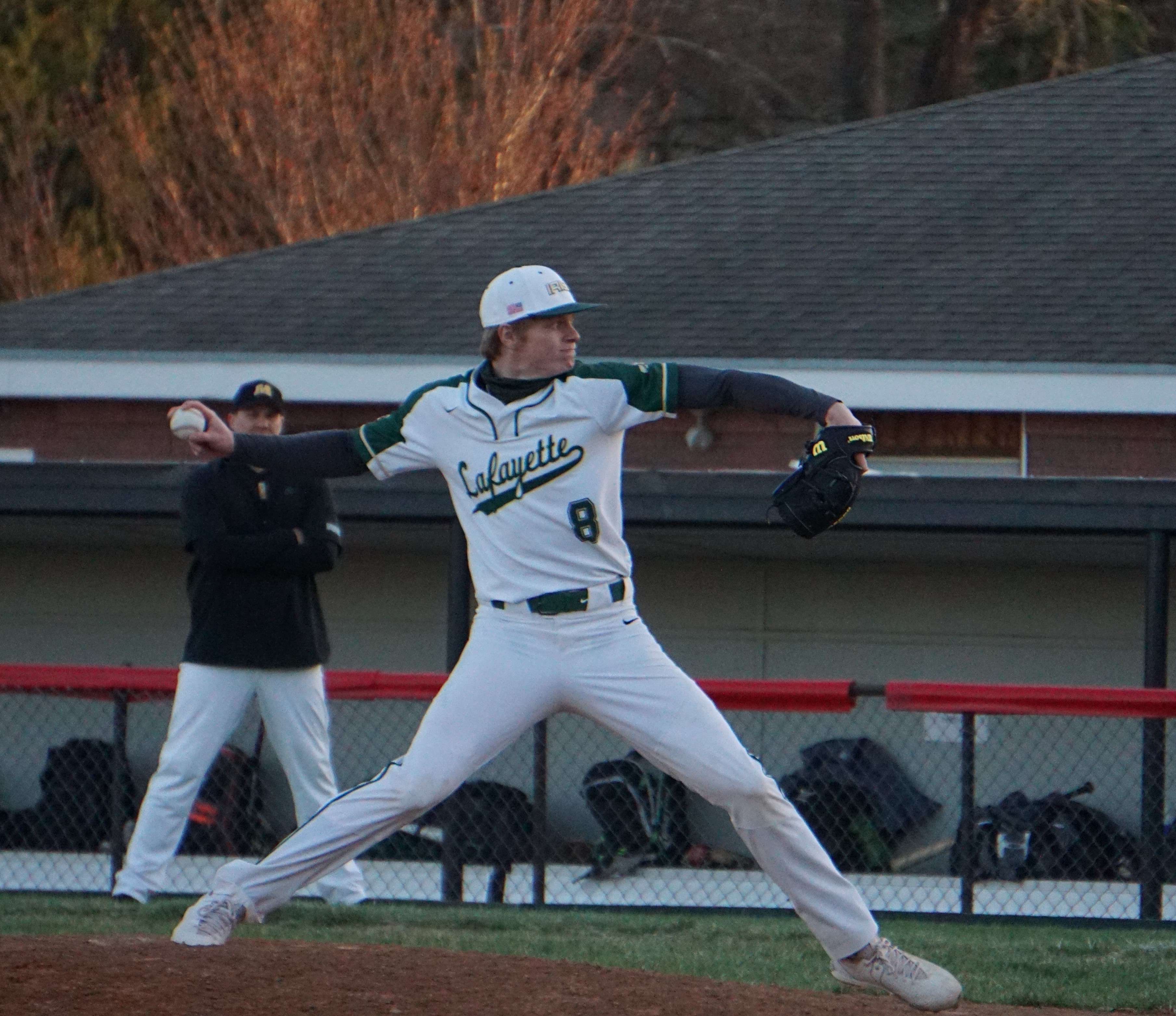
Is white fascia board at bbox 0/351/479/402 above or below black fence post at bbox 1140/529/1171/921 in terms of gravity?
above

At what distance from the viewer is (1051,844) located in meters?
9.23

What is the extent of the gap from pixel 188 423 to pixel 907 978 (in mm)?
2365

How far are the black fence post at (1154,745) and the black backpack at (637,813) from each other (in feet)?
7.37

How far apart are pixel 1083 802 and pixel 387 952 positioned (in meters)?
6.24

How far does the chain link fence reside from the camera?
26.4ft

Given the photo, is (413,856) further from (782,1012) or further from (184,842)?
(782,1012)

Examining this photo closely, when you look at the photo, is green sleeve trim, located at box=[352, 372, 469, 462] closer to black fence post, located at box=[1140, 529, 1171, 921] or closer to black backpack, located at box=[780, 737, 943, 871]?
black fence post, located at box=[1140, 529, 1171, 921]

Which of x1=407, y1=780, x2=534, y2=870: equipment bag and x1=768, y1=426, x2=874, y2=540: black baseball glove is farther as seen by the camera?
x1=407, y1=780, x2=534, y2=870: equipment bag

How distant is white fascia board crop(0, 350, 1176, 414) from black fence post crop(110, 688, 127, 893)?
3.08 m

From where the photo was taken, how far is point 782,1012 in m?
4.76

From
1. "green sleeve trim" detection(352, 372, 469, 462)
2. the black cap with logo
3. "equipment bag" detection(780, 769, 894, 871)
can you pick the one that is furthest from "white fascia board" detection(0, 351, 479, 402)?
"green sleeve trim" detection(352, 372, 469, 462)

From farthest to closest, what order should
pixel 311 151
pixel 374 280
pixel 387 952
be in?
pixel 311 151
pixel 374 280
pixel 387 952

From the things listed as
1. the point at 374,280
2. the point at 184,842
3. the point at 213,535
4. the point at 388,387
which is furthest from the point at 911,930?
the point at 374,280

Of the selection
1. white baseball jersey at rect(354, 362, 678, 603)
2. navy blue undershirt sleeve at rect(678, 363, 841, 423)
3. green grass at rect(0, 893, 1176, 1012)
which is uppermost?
navy blue undershirt sleeve at rect(678, 363, 841, 423)
